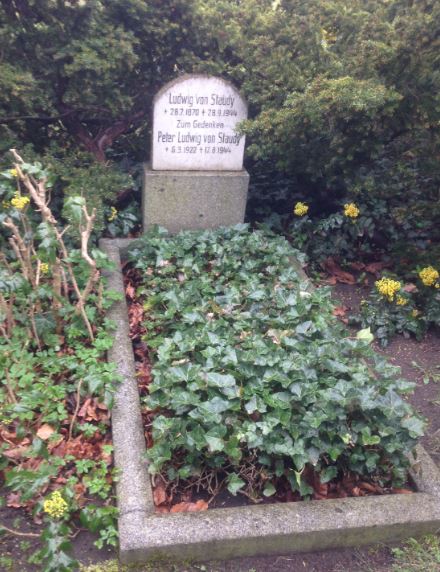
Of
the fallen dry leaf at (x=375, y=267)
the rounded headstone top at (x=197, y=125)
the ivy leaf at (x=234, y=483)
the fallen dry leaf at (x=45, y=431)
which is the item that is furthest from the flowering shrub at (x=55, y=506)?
the fallen dry leaf at (x=375, y=267)

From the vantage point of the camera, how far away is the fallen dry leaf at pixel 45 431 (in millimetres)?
2436

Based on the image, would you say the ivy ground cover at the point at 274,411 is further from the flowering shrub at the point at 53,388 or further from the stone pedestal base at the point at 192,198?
the stone pedestal base at the point at 192,198

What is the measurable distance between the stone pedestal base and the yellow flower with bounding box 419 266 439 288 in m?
1.48

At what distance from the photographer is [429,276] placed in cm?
359

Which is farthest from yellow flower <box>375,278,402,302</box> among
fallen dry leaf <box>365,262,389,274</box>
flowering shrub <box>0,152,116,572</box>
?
flowering shrub <box>0,152,116,572</box>

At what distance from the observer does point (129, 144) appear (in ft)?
15.2

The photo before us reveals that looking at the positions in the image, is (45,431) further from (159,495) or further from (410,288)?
(410,288)

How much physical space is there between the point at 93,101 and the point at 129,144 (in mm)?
869

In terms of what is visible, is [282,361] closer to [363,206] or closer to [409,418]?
[409,418]

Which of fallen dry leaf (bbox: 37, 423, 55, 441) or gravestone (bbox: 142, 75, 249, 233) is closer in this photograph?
fallen dry leaf (bbox: 37, 423, 55, 441)

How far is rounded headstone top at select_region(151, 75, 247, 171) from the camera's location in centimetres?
385

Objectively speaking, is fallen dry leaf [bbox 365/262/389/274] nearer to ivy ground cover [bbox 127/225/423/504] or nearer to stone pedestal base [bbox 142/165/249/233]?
stone pedestal base [bbox 142/165/249/233]

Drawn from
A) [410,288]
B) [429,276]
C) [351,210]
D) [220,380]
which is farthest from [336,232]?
[220,380]

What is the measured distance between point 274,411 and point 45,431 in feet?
3.44
